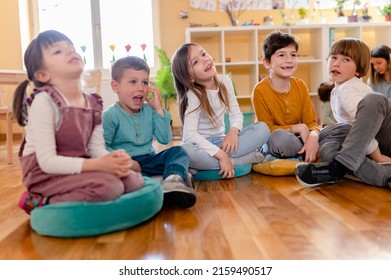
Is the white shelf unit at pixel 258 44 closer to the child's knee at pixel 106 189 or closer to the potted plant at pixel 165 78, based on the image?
the potted plant at pixel 165 78

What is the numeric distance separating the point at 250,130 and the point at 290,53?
1.58ft

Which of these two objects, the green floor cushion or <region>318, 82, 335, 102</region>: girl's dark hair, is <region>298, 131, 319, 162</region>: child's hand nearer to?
the green floor cushion

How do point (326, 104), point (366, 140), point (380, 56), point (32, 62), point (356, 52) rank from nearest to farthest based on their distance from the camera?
1. point (32, 62)
2. point (366, 140)
3. point (356, 52)
4. point (380, 56)
5. point (326, 104)

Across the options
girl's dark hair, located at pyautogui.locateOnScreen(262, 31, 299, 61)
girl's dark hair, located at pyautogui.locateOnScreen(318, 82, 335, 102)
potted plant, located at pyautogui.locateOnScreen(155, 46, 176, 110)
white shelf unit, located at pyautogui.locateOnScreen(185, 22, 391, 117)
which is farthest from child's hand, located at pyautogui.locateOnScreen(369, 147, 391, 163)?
potted plant, located at pyautogui.locateOnScreen(155, 46, 176, 110)

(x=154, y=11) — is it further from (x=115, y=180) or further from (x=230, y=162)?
(x=115, y=180)

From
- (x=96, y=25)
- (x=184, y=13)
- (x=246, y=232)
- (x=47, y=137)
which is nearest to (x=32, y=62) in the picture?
(x=47, y=137)

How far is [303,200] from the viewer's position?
1495 mm

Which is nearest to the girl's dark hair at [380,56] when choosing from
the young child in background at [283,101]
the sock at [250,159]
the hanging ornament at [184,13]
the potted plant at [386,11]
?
the young child in background at [283,101]

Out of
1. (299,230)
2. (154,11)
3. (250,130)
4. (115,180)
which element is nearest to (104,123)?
(115,180)

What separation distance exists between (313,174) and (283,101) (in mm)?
639

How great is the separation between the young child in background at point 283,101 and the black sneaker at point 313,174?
41cm

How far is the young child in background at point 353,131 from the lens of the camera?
1.63 m

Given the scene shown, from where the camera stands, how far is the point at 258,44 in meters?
4.96

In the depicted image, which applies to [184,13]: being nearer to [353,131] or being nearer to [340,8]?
[340,8]
